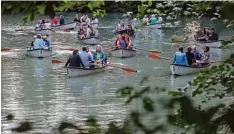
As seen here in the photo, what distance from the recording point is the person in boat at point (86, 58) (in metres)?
15.3

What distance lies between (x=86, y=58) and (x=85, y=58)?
0.09 ft

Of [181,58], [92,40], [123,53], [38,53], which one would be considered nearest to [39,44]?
[38,53]

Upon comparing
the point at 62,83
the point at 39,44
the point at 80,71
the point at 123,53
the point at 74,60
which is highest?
the point at 39,44

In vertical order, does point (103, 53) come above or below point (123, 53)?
above

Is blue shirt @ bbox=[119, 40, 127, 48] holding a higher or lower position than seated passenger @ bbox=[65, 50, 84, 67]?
higher

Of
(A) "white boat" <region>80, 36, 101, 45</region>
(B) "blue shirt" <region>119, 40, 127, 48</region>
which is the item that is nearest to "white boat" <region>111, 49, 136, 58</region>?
(B) "blue shirt" <region>119, 40, 127, 48</region>

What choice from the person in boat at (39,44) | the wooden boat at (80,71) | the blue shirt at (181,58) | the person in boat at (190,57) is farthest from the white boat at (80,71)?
the person in boat at (39,44)

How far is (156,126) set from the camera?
6.26 ft

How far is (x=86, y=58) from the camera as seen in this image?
15.5 m

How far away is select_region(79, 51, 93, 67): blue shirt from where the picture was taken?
15287 mm

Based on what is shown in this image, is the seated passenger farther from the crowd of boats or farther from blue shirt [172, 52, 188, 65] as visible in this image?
blue shirt [172, 52, 188, 65]

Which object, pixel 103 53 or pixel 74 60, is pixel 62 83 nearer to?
pixel 74 60

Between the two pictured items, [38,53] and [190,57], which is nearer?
[190,57]

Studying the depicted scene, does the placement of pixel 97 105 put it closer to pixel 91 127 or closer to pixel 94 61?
pixel 94 61
